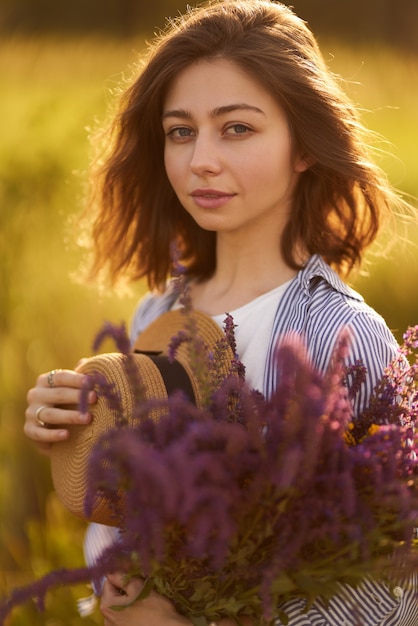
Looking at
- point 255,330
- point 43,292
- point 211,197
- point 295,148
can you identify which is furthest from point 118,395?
point 43,292

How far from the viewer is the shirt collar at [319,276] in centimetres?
229

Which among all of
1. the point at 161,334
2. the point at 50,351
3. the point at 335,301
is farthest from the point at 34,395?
the point at 50,351

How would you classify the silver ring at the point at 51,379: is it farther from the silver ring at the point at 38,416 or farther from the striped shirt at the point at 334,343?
the striped shirt at the point at 334,343

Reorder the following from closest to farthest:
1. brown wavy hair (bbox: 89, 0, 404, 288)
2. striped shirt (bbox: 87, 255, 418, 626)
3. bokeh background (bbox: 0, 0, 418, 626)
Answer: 1. striped shirt (bbox: 87, 255, 418, 626)
2. brown wavy hair (bbox: 89, 0, 404, 288)
3. bokeh background (bbox: 0, 0, 418, 626)

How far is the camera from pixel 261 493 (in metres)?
1.51

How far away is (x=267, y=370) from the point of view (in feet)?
7.16

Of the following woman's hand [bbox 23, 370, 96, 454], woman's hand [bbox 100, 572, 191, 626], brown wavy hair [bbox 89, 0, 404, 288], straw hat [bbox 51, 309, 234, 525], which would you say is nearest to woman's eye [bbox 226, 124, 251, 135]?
brown wavy hair [bbox 89, 0, 404, 288]

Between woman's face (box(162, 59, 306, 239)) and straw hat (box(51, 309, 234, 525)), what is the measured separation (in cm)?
30

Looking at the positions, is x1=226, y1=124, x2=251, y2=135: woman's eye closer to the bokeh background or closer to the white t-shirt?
the white t-shirt

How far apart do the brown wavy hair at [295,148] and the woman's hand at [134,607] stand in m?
0.96

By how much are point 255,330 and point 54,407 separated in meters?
0.53

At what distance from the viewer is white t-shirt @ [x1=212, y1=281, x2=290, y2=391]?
225cm

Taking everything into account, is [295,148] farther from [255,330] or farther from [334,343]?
[334,343]

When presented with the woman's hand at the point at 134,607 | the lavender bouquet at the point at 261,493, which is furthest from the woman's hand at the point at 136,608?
the lavender bouquet at the point at 261,493
